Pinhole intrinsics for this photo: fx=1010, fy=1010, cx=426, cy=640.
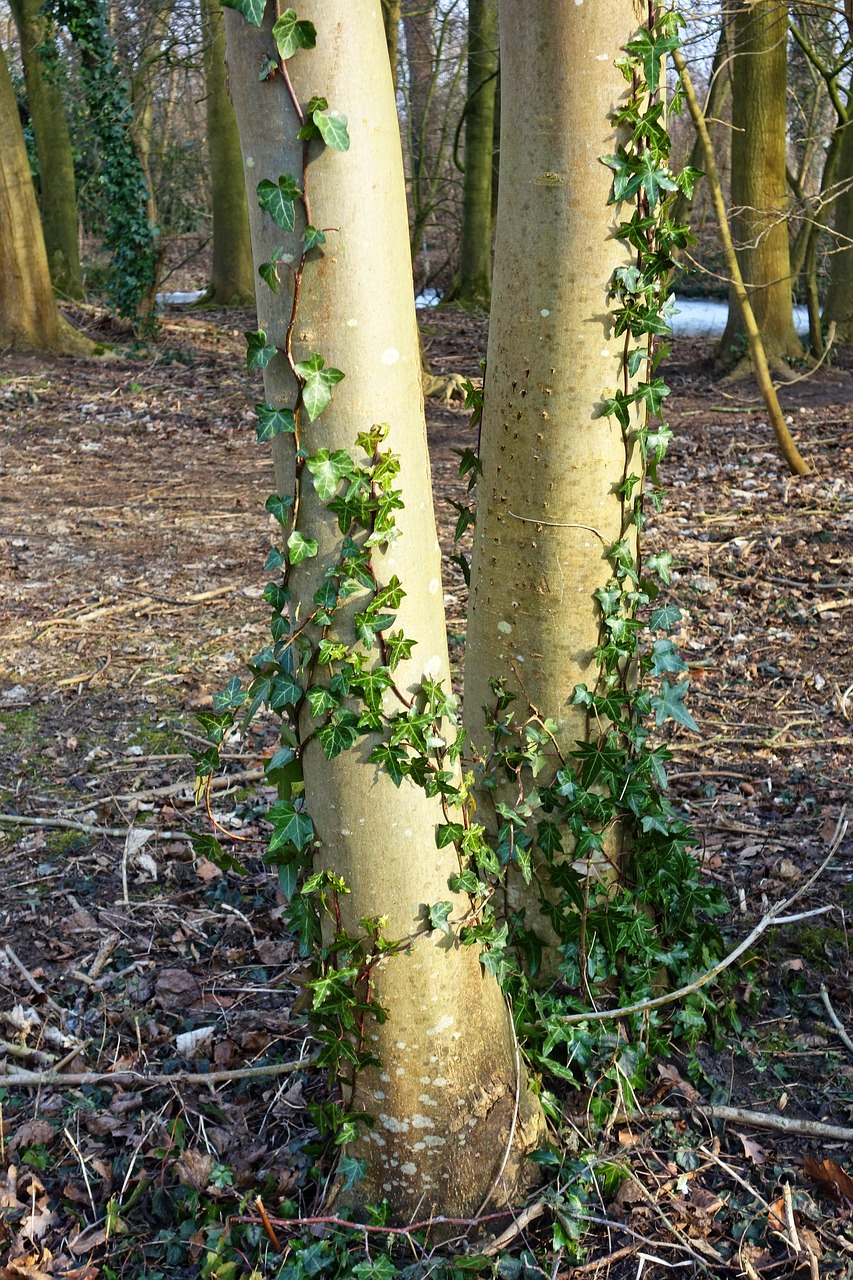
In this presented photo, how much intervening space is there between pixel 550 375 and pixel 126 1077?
1998 millimetres

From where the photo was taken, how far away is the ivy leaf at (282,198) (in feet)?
5.09

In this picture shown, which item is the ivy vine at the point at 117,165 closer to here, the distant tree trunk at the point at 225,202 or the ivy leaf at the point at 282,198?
the distant tree trunk at the point at 225,202

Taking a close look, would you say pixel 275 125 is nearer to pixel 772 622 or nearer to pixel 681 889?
pixel 681 889

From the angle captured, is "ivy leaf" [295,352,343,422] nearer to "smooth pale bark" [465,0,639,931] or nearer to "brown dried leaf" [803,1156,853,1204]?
"smooth pale bark" [465,0,639,931]

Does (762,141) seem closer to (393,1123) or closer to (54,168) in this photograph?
(393,1123)

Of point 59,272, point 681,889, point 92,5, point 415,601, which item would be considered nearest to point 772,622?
point 681,889

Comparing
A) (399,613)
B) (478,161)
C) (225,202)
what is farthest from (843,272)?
(399,613)

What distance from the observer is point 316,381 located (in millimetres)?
1643

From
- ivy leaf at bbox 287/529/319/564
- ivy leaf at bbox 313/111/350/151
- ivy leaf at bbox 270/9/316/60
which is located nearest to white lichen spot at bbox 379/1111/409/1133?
ivy leaf at bbox 287/529/319/564

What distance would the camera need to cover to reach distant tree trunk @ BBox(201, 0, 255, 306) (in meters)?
14.5

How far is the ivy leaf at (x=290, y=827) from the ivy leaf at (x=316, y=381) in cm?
76

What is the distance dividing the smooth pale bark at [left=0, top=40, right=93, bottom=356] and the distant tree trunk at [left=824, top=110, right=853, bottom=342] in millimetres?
8108

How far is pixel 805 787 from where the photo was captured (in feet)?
11.7

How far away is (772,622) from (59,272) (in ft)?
48.1
